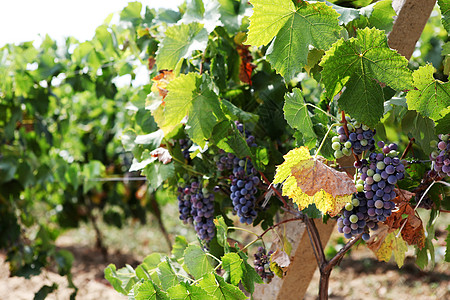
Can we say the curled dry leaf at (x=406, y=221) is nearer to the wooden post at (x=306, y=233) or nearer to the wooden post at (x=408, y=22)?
the wooden post at (x=306, y=233)

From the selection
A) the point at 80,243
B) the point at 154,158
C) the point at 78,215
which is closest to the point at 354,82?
the point at 154,158

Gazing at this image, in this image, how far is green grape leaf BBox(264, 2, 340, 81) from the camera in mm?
806

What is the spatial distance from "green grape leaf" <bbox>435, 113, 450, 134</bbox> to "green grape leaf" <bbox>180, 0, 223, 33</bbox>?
69 centimetres

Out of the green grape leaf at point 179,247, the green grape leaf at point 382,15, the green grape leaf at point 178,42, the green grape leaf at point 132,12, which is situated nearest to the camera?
the green grape leaf at point 382,15

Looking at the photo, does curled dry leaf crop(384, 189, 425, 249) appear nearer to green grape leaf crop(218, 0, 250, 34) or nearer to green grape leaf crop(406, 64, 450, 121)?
green grape leaf crop(406, 64, 450, 121)

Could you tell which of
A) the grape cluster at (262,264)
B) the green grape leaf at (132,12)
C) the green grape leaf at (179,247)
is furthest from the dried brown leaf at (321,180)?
the green grape leaf at (132,12)

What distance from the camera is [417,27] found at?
1.07 meters

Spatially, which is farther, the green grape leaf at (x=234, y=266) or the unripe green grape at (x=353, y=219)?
Answer: the green grape leaf at (x=234, y=266)

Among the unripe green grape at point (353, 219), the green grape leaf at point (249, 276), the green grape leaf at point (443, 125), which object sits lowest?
the green grape leaf at point (249, 276)

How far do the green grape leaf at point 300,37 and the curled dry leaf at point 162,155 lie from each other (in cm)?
52

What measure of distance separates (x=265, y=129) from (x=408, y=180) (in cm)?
47

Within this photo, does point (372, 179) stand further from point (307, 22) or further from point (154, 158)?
point (154, 158)

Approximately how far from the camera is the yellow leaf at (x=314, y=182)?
78cm

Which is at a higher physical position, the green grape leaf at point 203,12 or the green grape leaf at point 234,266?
the green grape leaf at point 203,12
